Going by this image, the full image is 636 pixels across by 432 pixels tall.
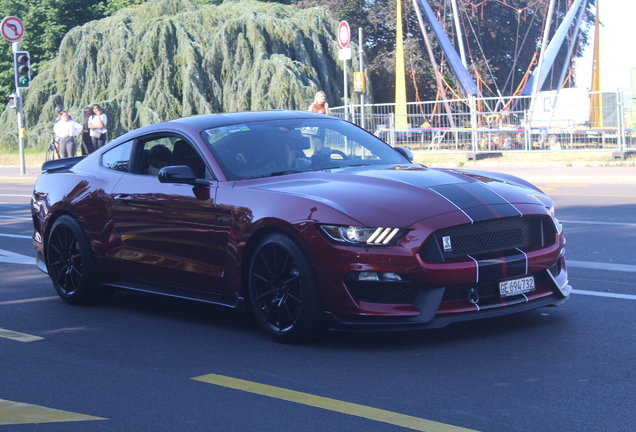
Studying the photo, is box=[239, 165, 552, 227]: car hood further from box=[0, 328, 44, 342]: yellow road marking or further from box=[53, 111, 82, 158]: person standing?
box=[53, 111, 82, 158]: person standing

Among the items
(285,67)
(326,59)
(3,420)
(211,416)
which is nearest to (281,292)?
(211,416)

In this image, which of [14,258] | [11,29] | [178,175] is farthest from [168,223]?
[11,29]

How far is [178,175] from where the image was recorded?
599 centimetres

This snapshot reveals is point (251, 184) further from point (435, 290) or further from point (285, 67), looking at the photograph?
point (285, 67)

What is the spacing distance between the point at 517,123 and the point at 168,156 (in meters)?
18.8

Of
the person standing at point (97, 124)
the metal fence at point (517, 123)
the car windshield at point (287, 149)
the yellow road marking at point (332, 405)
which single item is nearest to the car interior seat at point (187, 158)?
the car windshield at point (287, 149)

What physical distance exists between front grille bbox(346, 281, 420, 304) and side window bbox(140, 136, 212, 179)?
166 centimetres

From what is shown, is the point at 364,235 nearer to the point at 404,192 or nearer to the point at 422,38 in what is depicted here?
the point at 404,192

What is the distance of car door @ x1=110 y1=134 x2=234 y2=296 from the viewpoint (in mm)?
5957

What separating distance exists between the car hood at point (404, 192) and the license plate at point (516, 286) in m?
0.41

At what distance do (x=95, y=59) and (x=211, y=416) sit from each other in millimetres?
31322

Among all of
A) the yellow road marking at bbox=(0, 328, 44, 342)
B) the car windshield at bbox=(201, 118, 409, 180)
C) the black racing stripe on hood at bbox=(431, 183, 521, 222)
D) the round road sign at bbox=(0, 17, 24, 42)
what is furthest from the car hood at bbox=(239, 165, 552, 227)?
the round road sign at bbox=(0, 17, 24, 42)

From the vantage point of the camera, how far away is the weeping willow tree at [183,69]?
3145cm

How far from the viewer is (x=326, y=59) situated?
3456cm
